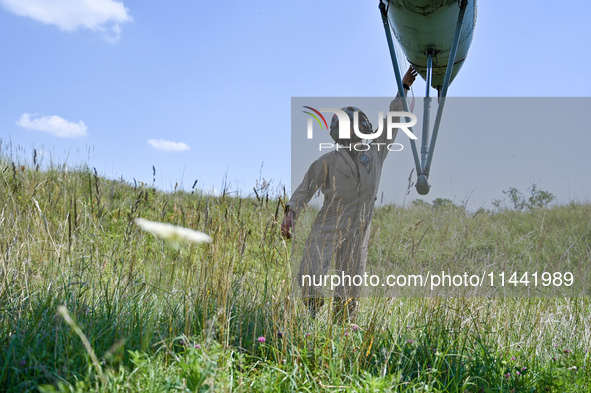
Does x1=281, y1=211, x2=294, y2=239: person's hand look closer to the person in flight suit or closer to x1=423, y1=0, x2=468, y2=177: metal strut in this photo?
the person in flight suit

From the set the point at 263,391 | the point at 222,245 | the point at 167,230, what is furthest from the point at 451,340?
the point at 167,230

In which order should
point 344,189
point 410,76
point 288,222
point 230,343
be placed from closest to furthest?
point 230,343 → point 288,222 → point 344,189 → point 410,76

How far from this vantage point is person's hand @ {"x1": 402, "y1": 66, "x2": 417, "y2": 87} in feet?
13.1

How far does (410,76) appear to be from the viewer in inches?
159

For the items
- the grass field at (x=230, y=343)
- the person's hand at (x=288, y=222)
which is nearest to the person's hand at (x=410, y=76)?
the person's hand at (x=288, y=222)

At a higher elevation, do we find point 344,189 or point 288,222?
point 344,189

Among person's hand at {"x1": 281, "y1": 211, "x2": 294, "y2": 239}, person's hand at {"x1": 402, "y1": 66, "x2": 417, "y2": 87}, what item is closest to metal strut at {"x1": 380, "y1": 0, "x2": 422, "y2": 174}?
person's hand at {"x1": 402, "y1": 66, "x2": 417, "y2": 87}

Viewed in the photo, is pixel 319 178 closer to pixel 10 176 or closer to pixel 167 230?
pixel 167 230

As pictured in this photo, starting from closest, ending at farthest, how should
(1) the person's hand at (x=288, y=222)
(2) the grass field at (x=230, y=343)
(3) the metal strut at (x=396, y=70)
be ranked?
(2) the grass field at (x=230, y=343) < (1) the person's hand at (x=288, y=222) < (3) the metal strut at (x=396, y=70)

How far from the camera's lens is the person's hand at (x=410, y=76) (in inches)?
157

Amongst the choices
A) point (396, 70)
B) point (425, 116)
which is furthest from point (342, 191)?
point (396, 70)

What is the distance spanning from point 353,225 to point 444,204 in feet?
20.5

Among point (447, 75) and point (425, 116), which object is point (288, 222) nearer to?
point (425, 116)

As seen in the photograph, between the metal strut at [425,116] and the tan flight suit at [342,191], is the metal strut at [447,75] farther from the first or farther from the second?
the tan flight suit at [342,191]
